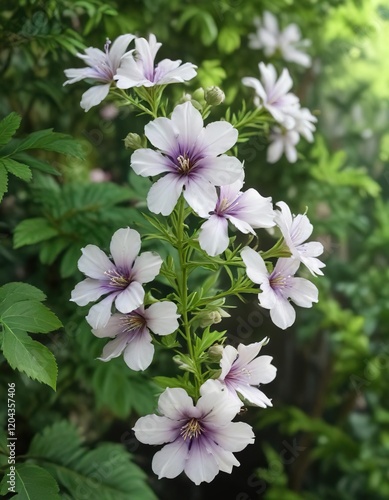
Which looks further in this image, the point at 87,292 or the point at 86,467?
the point at 86,467

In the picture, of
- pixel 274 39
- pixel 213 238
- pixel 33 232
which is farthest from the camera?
pixel 274 39

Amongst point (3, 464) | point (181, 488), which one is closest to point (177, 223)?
point (3, 464)

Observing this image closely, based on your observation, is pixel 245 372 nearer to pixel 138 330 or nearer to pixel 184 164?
pixel 138 330

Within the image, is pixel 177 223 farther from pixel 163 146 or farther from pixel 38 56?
pixel 38 56

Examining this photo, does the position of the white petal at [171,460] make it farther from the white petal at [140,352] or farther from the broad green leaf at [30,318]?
the broad green leaf at [30,318]

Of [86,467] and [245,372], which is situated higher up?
[245,372]

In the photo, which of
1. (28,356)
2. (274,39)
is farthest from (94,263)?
(274,39)
